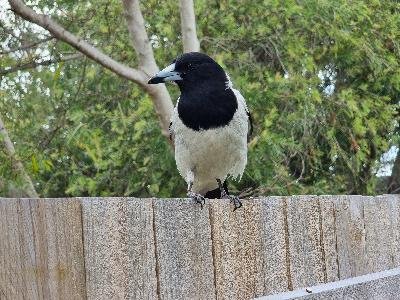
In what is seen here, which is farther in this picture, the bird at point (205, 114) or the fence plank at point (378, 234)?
the bird at point (205, 114)

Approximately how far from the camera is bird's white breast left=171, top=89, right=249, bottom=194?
3748 millimetres

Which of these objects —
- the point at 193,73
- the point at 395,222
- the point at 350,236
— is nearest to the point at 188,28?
the point at 193,73

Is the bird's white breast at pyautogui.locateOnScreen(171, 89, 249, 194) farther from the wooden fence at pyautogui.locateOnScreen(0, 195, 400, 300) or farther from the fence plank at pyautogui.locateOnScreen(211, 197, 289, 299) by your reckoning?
the fence plank at pyautogui.locateOnScreen(211, 197, 289, 299)

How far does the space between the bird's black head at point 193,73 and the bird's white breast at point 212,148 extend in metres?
0.14

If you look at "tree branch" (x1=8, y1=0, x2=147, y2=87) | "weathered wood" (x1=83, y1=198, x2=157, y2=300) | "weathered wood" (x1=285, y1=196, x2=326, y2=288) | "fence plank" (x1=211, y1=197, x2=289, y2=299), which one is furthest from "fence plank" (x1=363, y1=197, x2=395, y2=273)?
"tree branch" (x1=8, y1=0, x2=147, y2=87)

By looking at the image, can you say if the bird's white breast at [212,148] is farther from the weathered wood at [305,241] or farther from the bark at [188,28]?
the bark at [188,28]

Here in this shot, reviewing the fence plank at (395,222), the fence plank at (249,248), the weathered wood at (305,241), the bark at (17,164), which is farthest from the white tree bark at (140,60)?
the fence plank at (249,248)

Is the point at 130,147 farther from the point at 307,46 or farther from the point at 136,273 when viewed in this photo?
the point at 136,273

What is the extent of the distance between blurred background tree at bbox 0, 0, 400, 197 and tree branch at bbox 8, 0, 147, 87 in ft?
0.91

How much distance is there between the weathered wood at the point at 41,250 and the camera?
5.15 feet

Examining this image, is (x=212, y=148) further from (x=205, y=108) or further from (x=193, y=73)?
(x=193, y=73)

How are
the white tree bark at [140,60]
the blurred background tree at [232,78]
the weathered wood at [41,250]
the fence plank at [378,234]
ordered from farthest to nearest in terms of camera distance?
the blurred background tree at [232,78], the white tree bark at [140,60], the fence plank at [378,234], the weathered wood at [41,250]

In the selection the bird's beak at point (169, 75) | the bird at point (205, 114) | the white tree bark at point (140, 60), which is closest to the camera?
the bird's beak at point (169, 75)

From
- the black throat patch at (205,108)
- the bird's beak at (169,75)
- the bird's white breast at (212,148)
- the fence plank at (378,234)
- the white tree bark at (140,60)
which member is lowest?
the fence plank at (378,234)
